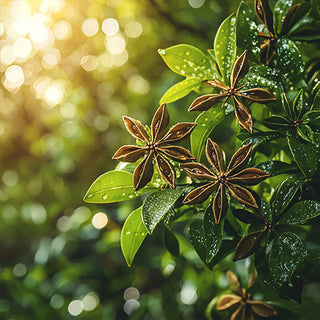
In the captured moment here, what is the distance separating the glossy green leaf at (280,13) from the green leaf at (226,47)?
0.19ft

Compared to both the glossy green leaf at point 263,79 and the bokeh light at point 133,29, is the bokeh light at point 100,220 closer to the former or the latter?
the bokeh light at point 133,29

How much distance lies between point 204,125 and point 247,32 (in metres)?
0.12

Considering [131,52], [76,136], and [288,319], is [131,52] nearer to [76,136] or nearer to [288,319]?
[76,136]

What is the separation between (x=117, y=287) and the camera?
108cm

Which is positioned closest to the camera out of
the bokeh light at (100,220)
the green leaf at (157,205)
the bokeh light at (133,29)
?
the green leaf at (157,205)

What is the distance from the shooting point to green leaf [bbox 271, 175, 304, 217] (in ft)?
1.30

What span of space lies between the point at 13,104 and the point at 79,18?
0.43 meters

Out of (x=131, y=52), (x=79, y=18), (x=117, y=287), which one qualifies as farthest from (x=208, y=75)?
(x=79, y=18)

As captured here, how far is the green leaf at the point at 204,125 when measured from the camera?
418mm

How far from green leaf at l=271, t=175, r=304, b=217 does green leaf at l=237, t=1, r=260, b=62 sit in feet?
0.50

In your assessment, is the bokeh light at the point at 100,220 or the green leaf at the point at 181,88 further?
the bokeh light at the point at 100,220

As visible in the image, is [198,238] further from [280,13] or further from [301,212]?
[280,13]

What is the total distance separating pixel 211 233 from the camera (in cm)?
39

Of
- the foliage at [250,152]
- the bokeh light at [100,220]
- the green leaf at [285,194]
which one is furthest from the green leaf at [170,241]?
the bokeh light at [100,220]
